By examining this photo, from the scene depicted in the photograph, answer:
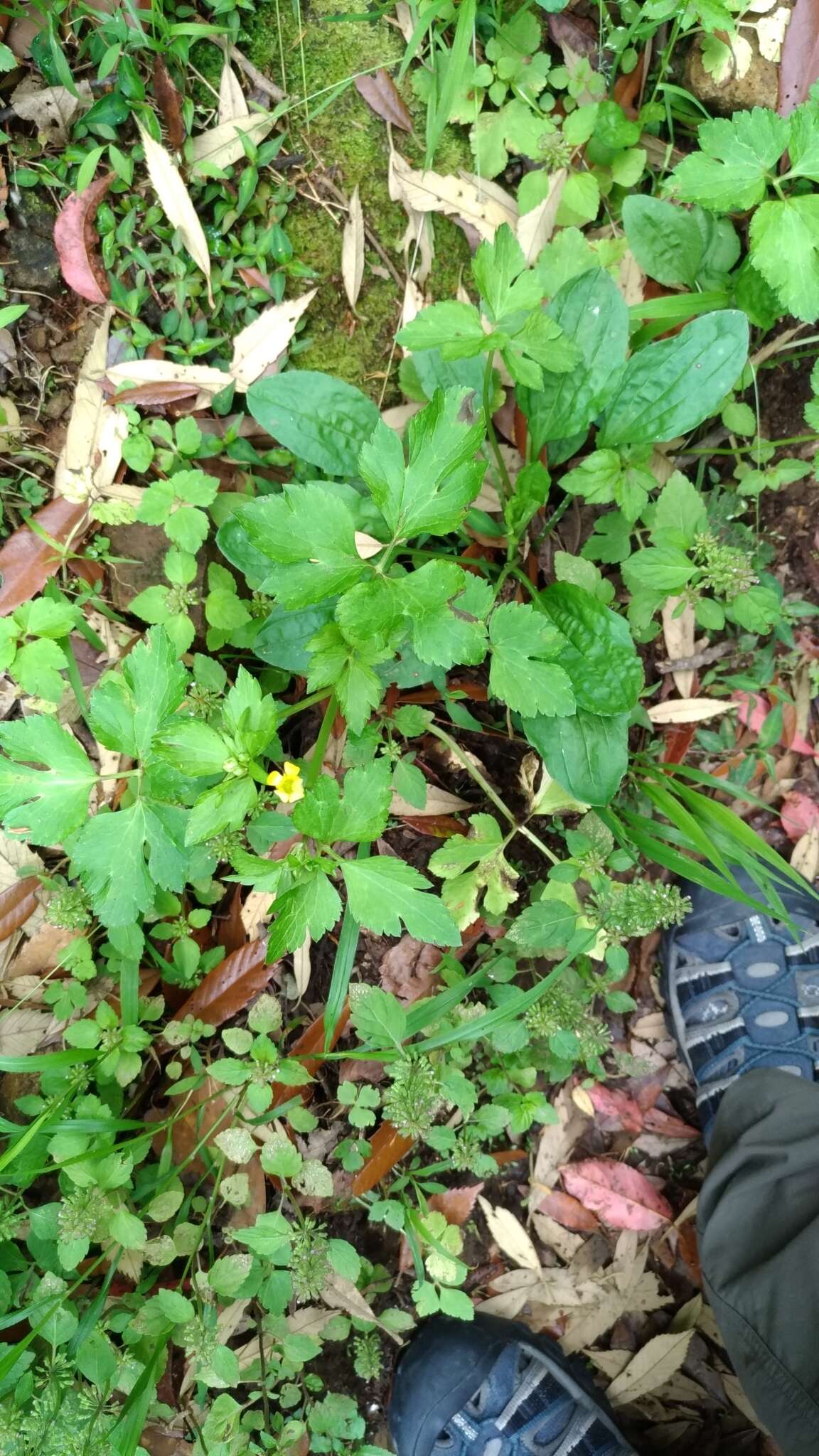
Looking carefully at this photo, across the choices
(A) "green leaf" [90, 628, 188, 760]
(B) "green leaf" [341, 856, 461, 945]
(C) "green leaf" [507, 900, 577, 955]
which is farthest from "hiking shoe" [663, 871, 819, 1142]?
(A) "green leaf" [90, 628, 188, 760]

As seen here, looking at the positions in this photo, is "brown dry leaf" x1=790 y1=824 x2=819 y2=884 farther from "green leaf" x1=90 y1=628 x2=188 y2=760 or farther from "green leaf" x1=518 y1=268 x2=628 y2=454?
"green leaf" x1=90 y1=628 x2=188 y2=760

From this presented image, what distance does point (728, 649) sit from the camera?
101 inches

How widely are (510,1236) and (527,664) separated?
1.75 metres

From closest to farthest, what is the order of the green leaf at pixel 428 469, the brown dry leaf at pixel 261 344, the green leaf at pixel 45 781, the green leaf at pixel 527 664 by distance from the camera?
the green leaf at pixel 428 469, the green leaf at pixel 45 781, the green leaf at pixel 527 664, the brown dry leaf at pixel 261 344

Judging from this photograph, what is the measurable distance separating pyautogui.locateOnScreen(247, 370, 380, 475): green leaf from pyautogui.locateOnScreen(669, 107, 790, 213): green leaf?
2.85ft

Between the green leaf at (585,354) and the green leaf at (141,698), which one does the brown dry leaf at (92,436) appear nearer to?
the green leaf at (141,698)

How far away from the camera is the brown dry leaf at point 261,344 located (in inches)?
87.1

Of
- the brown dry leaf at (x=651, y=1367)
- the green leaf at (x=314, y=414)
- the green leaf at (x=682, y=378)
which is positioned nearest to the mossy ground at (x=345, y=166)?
the green leaf at (x=314, y=414)

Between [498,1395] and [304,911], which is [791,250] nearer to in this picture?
[304,911]

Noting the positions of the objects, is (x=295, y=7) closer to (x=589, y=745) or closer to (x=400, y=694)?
(x=400, y=694)

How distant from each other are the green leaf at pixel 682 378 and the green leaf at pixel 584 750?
71 centimetres

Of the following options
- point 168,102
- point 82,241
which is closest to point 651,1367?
point 82,241

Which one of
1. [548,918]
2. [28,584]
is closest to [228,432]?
[28,584]

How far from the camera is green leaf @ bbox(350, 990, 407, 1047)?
1.94 meters
